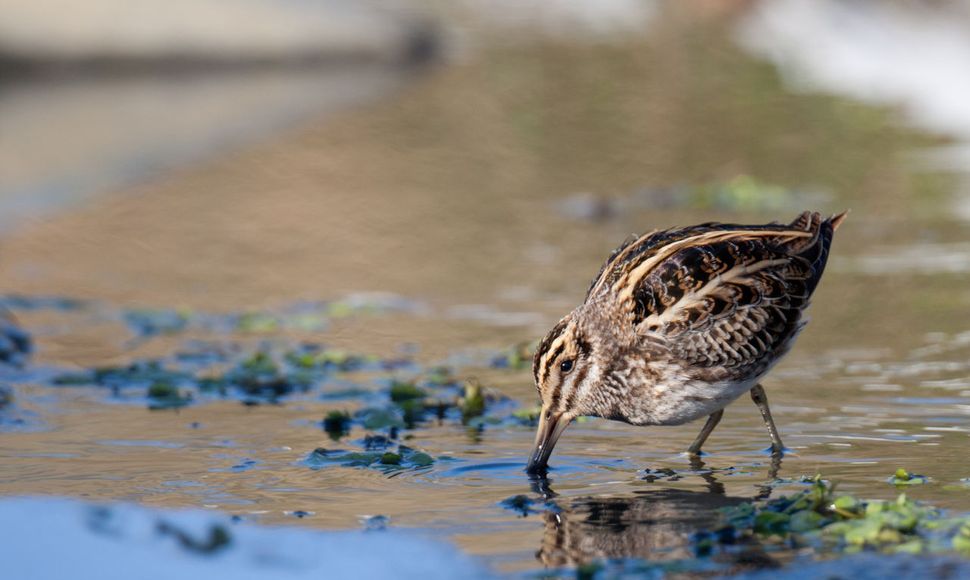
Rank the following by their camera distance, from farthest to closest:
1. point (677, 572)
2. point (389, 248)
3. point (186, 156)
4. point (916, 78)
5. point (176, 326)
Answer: point (916, 78) < point (186, 156) < point (389, 248) < point (176, 326) < point (677, 572)

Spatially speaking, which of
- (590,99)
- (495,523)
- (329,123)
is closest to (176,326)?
(495,523)

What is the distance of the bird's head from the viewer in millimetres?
7531

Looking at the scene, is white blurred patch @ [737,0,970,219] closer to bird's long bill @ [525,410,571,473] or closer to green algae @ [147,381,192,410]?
bird's long bill @ [525,410,571,473]

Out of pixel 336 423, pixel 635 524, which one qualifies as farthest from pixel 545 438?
pixel 336 423

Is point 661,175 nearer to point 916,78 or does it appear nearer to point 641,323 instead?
point 916,78

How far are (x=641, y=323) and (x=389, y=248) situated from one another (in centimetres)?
587

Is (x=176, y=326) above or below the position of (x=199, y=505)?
above

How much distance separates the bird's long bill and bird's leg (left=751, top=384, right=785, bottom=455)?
965 mm

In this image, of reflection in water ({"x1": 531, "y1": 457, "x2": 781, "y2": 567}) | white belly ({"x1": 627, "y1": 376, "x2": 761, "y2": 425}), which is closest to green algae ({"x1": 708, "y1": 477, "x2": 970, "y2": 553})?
reflection in water ({"x1": 531, "y1": 457, "x2": 781, "y2": 567})

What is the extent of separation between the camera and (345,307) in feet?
36.5

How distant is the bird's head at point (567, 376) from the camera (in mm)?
7531

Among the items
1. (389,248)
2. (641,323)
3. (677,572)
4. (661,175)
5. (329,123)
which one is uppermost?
(329,123)

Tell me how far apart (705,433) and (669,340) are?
1.80 feet

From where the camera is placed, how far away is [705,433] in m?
7.76
